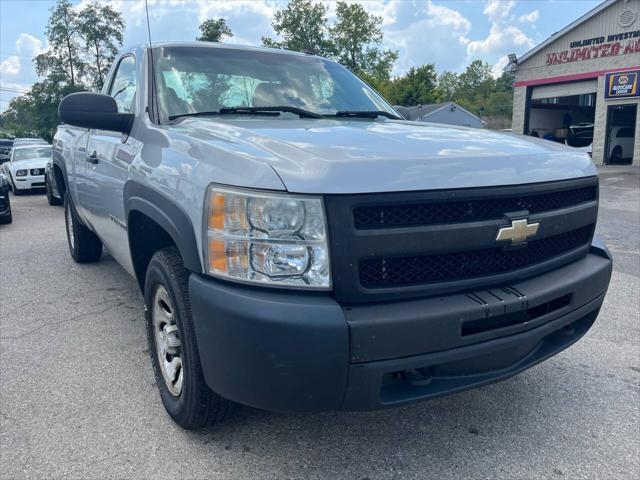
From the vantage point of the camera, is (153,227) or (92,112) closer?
(153,227)

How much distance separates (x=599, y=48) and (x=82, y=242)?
24.5 meters

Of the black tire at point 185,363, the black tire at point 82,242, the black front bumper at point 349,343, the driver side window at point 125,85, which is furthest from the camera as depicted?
the black tire at point 82,242

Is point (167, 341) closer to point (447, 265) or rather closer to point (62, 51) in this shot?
point (447, 265)

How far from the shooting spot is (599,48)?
23656mm

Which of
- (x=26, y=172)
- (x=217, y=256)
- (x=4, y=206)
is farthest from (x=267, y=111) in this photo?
(x=26, y=172)

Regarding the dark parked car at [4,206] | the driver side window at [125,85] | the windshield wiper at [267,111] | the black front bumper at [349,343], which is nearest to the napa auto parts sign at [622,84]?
the dark parked car at [4,206]

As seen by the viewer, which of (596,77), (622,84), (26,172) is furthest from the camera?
(596,77)

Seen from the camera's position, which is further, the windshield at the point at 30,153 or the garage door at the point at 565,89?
the garage door at the point at 565,89

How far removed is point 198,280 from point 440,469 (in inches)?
52.3

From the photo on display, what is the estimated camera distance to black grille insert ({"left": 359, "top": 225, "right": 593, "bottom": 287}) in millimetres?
2025

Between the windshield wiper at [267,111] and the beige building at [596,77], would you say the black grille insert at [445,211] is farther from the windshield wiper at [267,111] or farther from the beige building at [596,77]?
the beige building at [596,77]

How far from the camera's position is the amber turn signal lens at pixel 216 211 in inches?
79.4

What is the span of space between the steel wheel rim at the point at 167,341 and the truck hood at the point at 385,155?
0.86 m

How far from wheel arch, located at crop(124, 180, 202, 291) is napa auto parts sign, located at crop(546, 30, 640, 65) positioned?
24.7 metres
